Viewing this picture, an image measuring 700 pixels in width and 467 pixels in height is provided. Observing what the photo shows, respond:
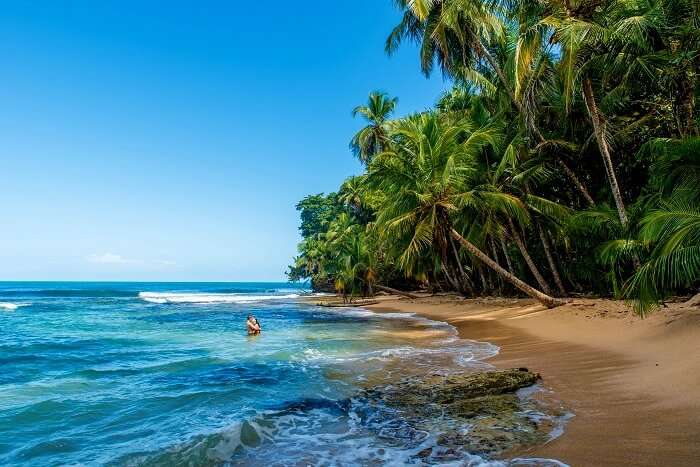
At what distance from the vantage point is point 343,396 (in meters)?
7.10

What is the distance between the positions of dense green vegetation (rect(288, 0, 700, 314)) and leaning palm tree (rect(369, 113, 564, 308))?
60 mm

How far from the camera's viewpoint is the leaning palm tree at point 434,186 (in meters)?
14.7

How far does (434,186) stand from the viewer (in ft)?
47.7

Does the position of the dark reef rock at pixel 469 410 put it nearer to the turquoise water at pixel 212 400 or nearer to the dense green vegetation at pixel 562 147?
the turquoise water at pixel 212 400

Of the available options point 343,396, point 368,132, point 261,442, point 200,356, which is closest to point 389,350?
point 343,396

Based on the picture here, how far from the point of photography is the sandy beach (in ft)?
12.7

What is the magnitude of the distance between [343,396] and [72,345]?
41.7ft

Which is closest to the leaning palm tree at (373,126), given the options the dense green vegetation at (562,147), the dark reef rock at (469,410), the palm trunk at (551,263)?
the dense green vegetation at (562,147)

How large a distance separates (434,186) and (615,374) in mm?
8947

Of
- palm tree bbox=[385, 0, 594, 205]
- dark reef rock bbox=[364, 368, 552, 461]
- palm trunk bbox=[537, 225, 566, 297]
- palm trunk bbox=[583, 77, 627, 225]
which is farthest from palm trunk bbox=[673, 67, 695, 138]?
dark reef rock bbox=[364, 368, 552, 461]

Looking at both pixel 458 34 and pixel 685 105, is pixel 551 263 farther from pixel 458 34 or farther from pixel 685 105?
pixel 458 34

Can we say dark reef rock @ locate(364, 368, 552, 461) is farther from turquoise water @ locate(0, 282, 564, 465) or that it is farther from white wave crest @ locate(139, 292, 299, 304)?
white wave crest @ locate(139, 292, 299, 304)

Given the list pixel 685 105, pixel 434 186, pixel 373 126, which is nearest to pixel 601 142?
pixel 685 105

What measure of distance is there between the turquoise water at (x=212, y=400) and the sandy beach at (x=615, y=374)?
112cm
